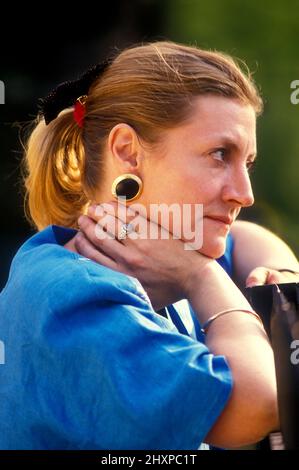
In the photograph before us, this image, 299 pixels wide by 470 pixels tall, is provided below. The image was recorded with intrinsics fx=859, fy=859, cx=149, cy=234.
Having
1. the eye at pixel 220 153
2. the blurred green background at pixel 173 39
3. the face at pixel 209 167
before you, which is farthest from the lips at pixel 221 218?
the blurred green background at pixel 173 39

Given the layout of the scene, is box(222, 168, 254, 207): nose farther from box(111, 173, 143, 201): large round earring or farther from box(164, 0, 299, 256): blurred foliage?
box(164, 0, 299, 256): blurred foliage

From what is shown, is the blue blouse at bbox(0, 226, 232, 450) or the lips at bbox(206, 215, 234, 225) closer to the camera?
the blue blouse at bbox(0, 226, 232, 450)

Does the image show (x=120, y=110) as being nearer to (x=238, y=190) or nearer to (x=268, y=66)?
(x=238, y=190)

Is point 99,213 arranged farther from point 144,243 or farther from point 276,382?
point 276,382

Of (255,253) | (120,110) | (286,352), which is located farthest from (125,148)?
(286,352)

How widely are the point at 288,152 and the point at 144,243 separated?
2239 millimetres

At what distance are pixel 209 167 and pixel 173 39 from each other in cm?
231

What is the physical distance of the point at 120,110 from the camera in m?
1.87

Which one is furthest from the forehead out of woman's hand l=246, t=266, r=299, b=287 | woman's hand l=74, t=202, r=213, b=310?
woman's hand l=246, t=266, r=299, b=287

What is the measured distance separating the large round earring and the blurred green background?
1.88 m

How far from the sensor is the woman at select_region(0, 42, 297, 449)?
1446 millimetres

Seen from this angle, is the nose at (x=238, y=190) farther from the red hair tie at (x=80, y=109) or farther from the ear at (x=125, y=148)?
the red hair tie at (x=80, y=109)

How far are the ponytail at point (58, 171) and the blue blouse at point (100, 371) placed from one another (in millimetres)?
461

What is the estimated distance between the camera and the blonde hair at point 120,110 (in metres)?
1.82
